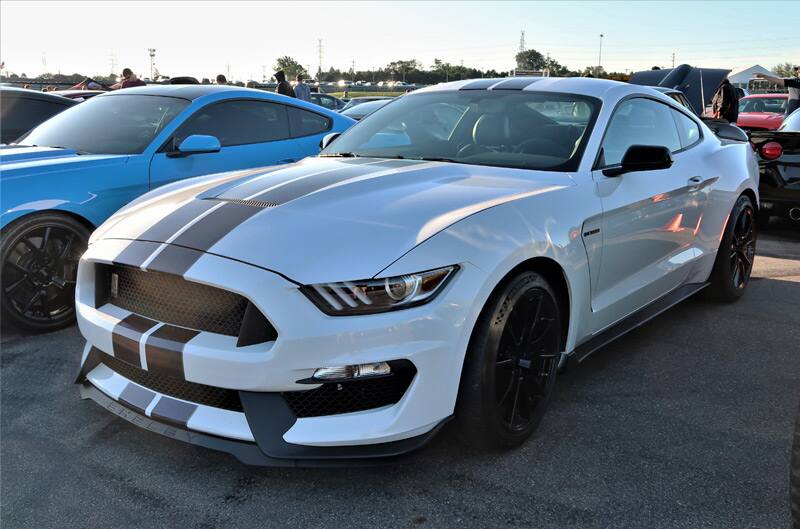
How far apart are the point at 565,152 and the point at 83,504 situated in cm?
244

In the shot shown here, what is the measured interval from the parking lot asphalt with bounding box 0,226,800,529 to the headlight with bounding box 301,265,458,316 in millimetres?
552

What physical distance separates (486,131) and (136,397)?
6.76ft

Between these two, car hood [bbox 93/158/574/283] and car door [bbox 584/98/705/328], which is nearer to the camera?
car hood [bbox 93/158/574/283]

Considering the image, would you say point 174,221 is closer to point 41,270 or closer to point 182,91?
point 41,270

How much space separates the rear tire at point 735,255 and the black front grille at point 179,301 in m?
3.38

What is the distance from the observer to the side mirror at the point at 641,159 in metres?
3.07

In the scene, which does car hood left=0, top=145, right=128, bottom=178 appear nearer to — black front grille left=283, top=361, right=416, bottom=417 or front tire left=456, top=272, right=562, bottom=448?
black front grille left=283, top=361, right=416, bottom=417

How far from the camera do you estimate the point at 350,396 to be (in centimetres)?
216

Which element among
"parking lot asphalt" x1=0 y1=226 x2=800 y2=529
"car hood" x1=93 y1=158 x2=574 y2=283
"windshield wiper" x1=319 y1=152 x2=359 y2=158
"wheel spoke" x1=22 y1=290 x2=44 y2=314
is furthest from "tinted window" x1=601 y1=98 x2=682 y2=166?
"wheel spoke" x1=22 y1=290 x2=44 y2=314

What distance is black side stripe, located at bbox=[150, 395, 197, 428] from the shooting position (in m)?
2.22

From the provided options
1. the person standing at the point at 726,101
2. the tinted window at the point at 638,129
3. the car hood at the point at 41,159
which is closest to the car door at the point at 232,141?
the car hood at the point at 41,159

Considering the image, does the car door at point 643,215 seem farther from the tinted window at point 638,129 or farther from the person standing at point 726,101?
the person standing at point 726,101

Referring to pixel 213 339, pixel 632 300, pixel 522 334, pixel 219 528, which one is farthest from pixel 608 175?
pixel 219 528

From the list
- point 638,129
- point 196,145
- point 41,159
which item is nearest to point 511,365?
point 638,129
